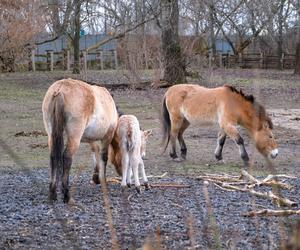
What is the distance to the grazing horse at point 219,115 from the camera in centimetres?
1169

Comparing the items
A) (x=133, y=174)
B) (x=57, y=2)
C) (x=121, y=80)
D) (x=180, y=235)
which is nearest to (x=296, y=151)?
(x=133, y=174)

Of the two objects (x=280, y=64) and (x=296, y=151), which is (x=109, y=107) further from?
(x=280, y=64)

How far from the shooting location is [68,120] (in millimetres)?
7387

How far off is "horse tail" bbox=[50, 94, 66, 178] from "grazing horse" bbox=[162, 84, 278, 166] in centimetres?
452

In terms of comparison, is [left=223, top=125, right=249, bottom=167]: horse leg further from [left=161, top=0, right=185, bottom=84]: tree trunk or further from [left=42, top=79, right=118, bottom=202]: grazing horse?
[left=161, top=0, right=185, bottom=84]: tree trunk

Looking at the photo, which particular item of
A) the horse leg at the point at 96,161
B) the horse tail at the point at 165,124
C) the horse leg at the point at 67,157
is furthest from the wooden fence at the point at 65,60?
the horse leg at the point at 67,157

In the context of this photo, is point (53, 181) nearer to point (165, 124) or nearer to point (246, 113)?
point (246, 113)

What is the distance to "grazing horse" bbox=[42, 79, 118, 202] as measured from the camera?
727 cm

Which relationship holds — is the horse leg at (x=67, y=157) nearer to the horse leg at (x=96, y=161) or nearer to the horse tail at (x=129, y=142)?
the horse tail at (x=129, y=142)

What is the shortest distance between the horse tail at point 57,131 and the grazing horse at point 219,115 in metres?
4.52

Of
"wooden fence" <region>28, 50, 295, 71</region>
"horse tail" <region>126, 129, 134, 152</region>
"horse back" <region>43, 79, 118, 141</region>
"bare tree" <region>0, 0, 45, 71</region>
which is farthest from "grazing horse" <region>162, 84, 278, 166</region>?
"wooden fence" <region>28, 50, 295, 71</region>

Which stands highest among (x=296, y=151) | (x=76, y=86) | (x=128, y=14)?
(x=128, y=14)

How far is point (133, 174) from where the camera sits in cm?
829

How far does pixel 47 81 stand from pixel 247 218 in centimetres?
2978
